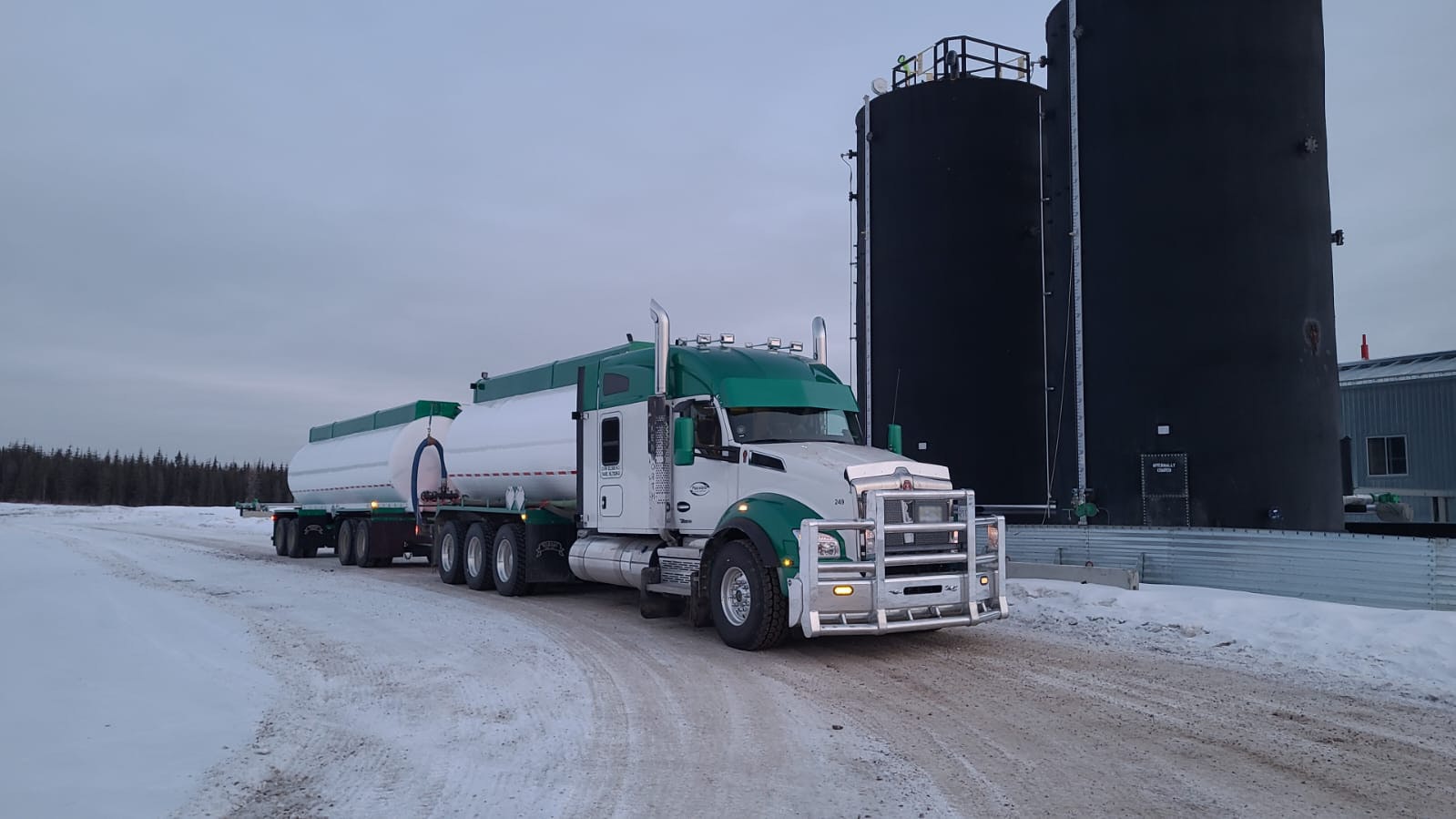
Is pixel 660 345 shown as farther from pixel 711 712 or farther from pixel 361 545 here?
pixel 361 545

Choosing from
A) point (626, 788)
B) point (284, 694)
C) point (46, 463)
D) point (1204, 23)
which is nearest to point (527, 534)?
point (284, 694)

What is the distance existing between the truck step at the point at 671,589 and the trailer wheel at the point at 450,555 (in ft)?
21.4

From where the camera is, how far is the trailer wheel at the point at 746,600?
9898mm

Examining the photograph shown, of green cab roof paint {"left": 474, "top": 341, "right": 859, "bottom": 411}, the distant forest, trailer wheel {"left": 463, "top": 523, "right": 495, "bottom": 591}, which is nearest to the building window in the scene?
green cab roof paint {"left": 474, "top": 341, "right": 859, "bottom": 411}

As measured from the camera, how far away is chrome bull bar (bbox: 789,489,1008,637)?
364 inches

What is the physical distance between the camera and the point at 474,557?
16672 mm

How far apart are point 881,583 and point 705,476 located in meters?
2.83

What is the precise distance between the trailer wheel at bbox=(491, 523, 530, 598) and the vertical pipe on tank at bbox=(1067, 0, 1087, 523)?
952cm

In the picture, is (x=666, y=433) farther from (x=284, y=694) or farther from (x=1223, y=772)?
(x=1223, y=772)

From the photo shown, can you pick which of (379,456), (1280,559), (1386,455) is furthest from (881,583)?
(1386,455)

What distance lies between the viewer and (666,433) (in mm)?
11898

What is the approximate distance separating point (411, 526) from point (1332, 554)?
678 inches

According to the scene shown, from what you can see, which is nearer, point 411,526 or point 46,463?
point 411,526

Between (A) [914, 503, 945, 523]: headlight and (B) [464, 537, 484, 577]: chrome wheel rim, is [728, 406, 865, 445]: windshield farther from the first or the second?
(B) [464, 537, 484, 577]: chrome wheel rim
